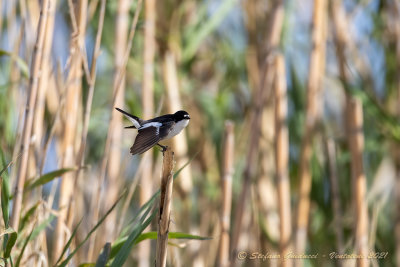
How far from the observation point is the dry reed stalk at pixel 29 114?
4.00 feet

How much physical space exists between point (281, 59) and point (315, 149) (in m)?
0.41

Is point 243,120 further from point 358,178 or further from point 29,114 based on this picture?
point 29,114

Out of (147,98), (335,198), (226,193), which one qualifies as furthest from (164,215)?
(335,198)

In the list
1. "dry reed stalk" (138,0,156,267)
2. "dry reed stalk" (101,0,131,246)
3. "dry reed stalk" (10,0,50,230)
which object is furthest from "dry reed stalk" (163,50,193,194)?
"dry reed stalk" (10,0,50,230)

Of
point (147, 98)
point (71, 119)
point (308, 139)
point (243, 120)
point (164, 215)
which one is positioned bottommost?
point (164, 215)

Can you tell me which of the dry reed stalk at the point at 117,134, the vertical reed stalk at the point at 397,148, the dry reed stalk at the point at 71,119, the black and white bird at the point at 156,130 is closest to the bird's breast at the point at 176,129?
the black and white bird at the point at 156,130

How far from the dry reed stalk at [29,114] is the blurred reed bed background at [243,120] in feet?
0.96

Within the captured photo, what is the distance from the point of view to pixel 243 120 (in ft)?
8.68

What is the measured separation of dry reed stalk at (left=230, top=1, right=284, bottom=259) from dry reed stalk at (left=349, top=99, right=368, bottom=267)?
296 millimetres

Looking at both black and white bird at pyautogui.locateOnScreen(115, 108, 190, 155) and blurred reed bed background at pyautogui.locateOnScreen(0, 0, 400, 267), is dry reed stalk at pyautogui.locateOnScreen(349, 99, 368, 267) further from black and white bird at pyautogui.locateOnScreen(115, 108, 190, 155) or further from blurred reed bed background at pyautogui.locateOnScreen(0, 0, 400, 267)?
black and white bird at pyautogui.locateOnScreen(115, 108, 190, 155)

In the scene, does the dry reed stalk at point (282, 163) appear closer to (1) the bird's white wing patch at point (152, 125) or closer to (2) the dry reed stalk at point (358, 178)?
(2) the dry reed stalk at point (358, 178)

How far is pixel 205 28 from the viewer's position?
2.28 metres

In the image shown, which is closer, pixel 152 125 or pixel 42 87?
pixel 152 125

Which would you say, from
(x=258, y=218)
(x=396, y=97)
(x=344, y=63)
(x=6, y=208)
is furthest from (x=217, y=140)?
(x=6, y=208)
